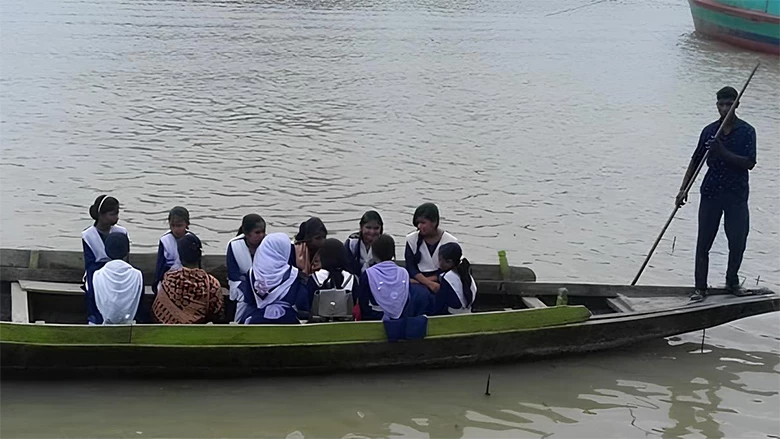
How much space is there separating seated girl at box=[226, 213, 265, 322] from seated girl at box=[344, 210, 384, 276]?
71 centimetres

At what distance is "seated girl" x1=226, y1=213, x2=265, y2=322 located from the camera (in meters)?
6.95

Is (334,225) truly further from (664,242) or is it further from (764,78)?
(764,78)

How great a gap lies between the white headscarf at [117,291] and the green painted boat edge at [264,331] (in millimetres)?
241

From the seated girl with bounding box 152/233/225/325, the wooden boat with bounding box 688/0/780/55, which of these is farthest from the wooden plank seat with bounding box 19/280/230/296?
the wooden boat with bounding box 688/0/780/55

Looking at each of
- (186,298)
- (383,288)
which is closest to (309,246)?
(383,288)

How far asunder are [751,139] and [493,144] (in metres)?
8.52

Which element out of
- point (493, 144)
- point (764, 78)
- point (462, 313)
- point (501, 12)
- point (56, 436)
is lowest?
point (56, 436)

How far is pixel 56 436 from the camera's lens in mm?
5957

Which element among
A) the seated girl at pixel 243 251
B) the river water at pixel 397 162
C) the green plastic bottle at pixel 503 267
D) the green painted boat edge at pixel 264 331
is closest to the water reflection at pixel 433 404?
the river water at pixel 397 162

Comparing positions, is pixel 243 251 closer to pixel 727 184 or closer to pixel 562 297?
pixel 562 297

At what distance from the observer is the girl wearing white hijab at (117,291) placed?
21.1ft

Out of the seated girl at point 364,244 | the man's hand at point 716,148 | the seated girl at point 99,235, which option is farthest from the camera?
the man's hand at point 716,148

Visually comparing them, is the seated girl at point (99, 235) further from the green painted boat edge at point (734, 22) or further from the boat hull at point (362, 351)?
the green painted boat edge at point (734, 22)

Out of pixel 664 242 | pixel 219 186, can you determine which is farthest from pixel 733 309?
pixel 219 186
